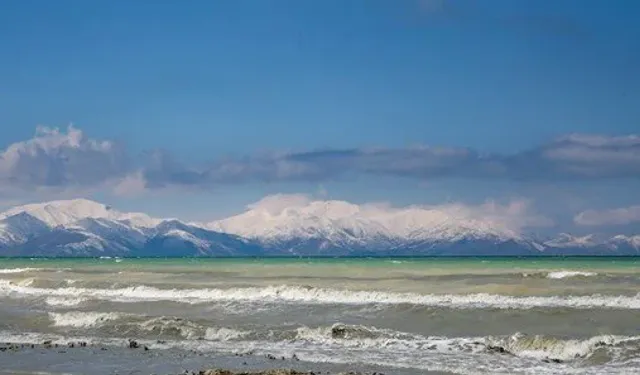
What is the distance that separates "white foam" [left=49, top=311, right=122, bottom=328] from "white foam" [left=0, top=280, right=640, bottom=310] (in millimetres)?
7440

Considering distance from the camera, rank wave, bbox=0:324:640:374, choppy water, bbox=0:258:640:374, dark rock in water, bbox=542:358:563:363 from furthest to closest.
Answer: choppy water, bbox=0:258:640:374
dark rock in water, bbox=542:358:563:363
wave, bbox=0:324:640:374

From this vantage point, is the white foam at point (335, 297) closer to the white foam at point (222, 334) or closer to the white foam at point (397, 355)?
the white foam at point (222, 334)

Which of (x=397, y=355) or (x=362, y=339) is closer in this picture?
(x=397, y=355)

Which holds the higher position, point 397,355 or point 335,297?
point 335,297

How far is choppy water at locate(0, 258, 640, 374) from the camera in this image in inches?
877

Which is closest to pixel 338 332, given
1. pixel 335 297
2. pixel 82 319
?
pixel 82 319

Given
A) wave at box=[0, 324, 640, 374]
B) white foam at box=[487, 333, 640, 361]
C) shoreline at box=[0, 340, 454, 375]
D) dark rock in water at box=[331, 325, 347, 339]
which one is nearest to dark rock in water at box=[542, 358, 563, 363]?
wave at box=[0, 324, 640, 374]

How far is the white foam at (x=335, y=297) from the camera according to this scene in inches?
1310

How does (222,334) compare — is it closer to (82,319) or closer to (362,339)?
(362,339)

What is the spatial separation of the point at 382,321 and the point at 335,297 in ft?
32.9

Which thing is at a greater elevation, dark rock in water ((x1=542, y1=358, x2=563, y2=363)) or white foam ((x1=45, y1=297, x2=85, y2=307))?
white foam ((x1=45, y1=297, x2=85, y2=307))

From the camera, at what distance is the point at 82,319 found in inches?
1223

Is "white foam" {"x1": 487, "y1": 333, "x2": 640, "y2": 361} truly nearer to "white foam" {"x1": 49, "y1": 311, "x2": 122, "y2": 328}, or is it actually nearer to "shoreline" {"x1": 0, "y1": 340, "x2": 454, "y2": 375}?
"shoreline" {"x1": 0, "y1": 340, "x2": 454, "y2": 375}

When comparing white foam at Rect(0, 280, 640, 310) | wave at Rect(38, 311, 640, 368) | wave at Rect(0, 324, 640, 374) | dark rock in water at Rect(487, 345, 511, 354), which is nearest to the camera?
wave at Rect(0, 324, 640, 374)
